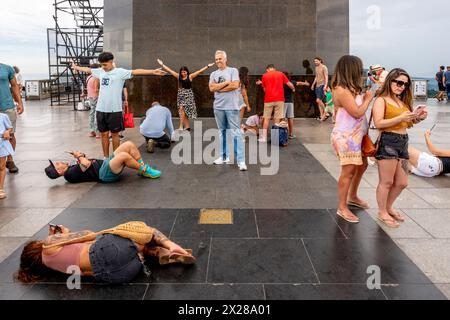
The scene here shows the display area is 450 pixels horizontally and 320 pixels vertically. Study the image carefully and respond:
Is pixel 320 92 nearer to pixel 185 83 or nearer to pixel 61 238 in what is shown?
pixel 185 83

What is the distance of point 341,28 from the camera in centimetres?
1673

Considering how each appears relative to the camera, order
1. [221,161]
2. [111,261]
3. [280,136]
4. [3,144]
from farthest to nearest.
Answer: [280,136]
[221,161]
[3,144]
[111,261]

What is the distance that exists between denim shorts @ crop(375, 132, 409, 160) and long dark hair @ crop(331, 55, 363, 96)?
0.63 metres

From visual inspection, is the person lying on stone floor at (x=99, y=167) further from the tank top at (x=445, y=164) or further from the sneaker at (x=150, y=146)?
the tank top at (x=445, y=164)

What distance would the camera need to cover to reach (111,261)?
145 inches

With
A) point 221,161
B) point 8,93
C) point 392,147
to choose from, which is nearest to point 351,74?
point 392,147

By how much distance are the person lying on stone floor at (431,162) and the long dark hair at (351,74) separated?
120 inches

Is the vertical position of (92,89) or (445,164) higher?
(92,89)

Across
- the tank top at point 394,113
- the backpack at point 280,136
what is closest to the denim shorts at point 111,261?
the tank top at point 394,113

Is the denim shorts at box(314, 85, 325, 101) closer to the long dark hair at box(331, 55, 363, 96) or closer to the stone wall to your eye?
the stone wall

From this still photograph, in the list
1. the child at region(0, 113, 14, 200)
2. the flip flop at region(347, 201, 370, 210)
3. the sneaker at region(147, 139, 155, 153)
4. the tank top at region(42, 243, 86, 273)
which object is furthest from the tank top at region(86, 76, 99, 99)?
the tank top at region(42, 243, 86, 273)

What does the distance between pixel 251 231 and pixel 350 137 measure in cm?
161

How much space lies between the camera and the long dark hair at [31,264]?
149 inches

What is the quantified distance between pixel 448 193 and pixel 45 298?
567 cm
